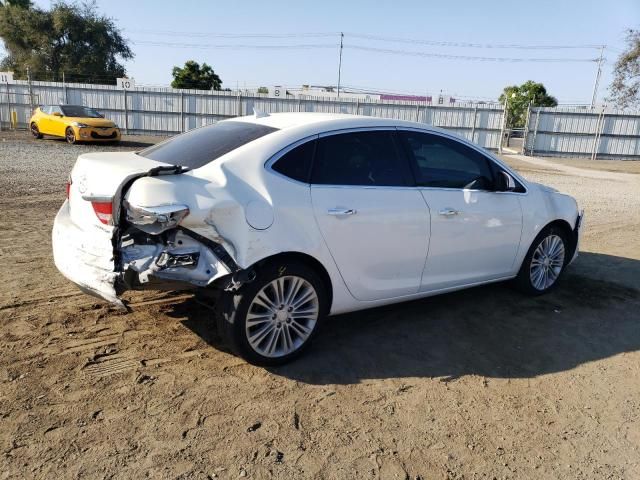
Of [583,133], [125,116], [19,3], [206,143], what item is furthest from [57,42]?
[206,143]

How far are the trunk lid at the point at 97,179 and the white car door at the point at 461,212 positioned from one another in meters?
2.06

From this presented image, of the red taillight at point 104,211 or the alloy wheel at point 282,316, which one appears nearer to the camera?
the red taillight at point 104,211

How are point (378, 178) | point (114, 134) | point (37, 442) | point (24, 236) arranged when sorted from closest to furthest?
point (37, 442) < point (378, 178) < point (24, 236) < point (114, 134)

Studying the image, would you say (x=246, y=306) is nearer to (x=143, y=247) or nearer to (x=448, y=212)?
(x=143, y=247)

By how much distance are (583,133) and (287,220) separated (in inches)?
1021

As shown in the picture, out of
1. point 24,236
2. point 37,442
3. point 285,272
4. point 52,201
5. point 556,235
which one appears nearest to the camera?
point 37,442

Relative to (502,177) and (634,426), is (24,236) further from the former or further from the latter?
(634,426)

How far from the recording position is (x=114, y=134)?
20047mm

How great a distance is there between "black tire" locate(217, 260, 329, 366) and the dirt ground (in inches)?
5.1

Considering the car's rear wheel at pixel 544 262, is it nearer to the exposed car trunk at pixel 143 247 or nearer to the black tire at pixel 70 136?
the exposed car trunk at pixel 143 247

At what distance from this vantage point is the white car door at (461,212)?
439cm

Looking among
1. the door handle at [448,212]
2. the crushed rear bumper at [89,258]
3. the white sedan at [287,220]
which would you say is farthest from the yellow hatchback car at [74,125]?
the door handle at [448,212]

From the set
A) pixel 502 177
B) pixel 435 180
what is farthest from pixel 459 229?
pixel 502 177

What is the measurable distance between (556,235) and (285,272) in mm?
3263
